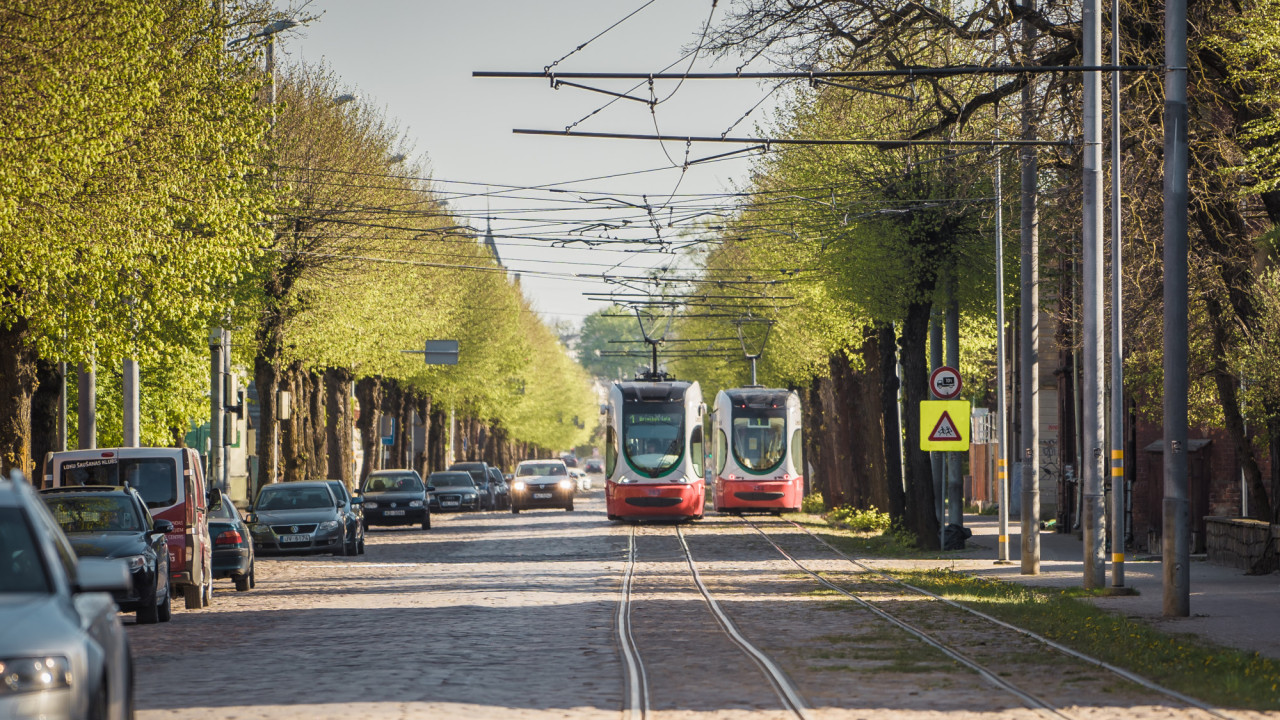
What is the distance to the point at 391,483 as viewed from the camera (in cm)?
4653

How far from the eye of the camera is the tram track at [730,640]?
11.0 meters

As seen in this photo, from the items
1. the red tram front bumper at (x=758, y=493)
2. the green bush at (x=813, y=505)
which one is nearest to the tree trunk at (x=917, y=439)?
the red tram front bumper at (x=758, y=493)

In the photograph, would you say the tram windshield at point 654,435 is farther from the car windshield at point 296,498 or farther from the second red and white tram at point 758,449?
the car windshield at point 296,498

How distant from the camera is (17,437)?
24781mm

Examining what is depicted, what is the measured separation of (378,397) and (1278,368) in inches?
1580

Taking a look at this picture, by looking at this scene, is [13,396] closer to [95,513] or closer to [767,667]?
[95,513]

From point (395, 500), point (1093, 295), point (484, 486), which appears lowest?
point (484, 486)

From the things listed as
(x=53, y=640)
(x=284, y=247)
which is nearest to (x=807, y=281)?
(x=284, y=247)

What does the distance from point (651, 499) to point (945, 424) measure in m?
15.8

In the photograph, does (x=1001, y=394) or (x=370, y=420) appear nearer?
(x=1001, y=394)

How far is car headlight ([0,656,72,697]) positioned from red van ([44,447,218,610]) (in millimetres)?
13418

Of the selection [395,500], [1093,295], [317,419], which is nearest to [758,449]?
[395,500]

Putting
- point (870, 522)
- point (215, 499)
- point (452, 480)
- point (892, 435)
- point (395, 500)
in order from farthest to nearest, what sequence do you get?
1. point (452, 480)
2. point (395, 500)
3. point (870, 522)
4. point (892, 435)
5. point (215, 499)

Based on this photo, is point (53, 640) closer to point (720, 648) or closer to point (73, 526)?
point (720, 648)
